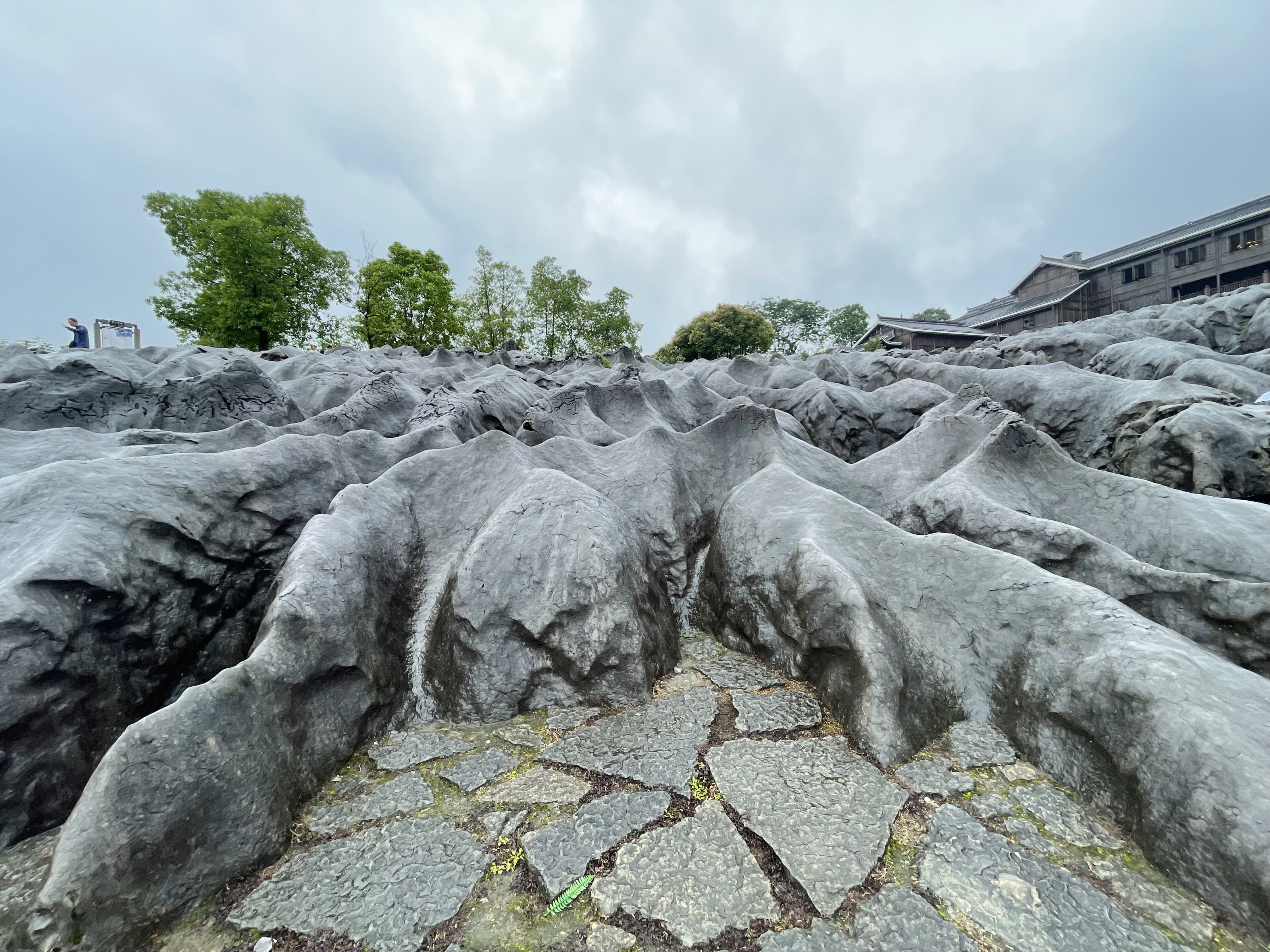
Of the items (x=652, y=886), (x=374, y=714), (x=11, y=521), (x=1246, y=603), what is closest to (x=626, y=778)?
(x=652, y=886)

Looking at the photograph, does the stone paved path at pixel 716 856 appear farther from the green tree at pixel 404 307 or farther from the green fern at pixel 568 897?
the green tree at pixel 404 307

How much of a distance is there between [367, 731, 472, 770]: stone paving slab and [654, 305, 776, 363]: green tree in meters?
40.2

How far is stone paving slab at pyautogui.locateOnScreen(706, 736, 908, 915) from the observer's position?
2797mm

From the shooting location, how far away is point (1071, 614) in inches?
139

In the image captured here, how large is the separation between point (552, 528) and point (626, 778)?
217 centimetres

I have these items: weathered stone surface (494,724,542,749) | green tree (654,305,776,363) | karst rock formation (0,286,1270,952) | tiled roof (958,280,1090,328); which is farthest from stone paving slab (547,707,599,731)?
tiled roof (958,280,1090,328)

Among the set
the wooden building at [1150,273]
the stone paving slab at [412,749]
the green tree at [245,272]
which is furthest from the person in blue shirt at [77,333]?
the wooden building at [1150,273]

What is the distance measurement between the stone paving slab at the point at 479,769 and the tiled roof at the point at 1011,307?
199 ft

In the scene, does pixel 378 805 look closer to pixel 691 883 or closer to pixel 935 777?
pixel 691 883

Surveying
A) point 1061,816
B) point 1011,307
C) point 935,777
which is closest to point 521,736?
point 935,777

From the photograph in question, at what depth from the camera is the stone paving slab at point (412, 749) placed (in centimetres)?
381

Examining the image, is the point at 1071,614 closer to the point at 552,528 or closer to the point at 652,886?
the point at 652,886

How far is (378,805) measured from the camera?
339 centimetres

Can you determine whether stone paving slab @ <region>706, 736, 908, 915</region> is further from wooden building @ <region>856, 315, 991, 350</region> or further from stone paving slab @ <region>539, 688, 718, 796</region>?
wooden building @ <region>856, 315, 991, 350</region>
